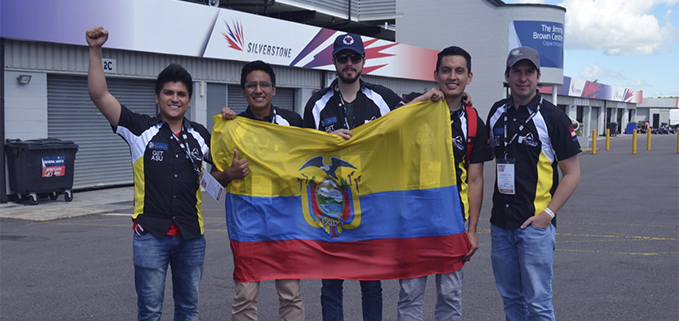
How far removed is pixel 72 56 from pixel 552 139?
13558 millimetres

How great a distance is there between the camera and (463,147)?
4465 millimetres

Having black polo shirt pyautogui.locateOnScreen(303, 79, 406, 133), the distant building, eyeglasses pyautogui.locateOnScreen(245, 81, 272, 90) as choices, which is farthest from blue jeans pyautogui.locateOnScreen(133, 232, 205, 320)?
the distant building

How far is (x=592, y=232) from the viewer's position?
33.8 ft

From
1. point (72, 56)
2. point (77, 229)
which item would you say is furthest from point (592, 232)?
point (72, 56)

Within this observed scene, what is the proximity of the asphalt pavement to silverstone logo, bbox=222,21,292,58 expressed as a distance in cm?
695

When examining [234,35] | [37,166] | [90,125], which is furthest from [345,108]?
[234,35]

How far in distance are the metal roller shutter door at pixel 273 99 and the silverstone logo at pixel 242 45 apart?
4.11ft

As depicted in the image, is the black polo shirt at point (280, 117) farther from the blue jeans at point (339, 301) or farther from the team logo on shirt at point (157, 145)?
the blue jeans at point (339, 301)

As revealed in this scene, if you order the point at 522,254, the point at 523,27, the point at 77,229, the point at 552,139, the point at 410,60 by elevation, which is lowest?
the point at 77,229

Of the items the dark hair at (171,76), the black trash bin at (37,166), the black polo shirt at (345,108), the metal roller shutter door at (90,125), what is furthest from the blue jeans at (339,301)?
the metal roller shutter door at (90,125)

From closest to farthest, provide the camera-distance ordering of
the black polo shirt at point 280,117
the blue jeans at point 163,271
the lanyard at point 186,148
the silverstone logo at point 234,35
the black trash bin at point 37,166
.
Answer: the blue jeans at point 163,271 < the lanyard at point 186,148 < the black polo shirt at point 280,117 < the black trash bin at point 37,166 < the silverstone logo at point 234,35

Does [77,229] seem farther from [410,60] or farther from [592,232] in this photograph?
[410,60]

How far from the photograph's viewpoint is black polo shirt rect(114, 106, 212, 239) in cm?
420

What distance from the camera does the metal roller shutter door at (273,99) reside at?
20.2 m
